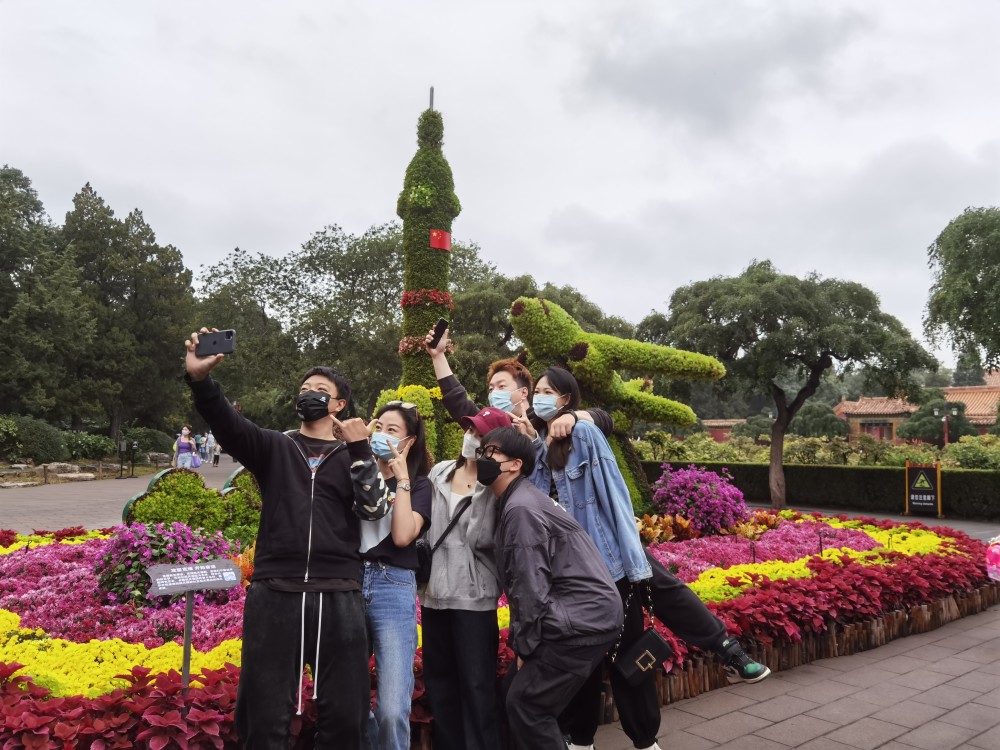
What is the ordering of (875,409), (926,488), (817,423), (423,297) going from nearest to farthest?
(423,297)
(926,488)
(817,423)
(875,409)

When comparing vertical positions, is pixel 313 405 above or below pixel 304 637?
above

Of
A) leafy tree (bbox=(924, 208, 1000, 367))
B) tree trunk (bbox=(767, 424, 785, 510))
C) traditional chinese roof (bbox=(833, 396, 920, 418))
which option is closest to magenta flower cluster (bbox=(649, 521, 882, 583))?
tree trunk (bbox=(767, 424, 785, 510))

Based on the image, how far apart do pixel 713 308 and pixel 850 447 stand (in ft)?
26.7

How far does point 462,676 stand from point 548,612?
0.60 metres

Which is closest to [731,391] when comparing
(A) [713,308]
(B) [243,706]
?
(A) [713,308]

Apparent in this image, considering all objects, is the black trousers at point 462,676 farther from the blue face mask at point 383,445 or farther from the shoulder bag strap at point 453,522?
the blue face mask at point 383,445

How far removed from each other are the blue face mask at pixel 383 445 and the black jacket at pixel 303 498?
333 millimetres

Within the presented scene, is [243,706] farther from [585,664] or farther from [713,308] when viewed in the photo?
[713,308]

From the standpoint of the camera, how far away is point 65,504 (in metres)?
16.9

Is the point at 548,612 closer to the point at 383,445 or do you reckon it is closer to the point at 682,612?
the point at 383,445

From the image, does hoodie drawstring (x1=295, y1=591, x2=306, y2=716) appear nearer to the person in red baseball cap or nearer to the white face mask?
the person in red baseball cap

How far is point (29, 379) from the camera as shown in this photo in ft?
98.5

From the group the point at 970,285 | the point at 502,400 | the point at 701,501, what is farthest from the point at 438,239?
the point at 970,285

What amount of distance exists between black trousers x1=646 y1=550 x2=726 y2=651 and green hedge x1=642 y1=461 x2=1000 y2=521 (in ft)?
49.4
